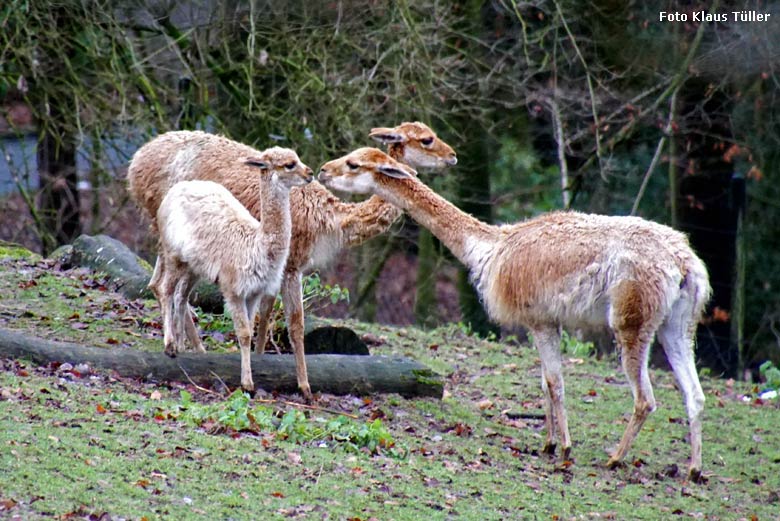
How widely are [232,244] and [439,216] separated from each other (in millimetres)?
1512

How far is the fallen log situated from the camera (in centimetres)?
748

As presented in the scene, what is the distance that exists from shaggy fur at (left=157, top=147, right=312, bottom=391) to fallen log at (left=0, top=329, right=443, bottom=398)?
0.16m

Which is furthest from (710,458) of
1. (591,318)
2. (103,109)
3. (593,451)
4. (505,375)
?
(103,109)

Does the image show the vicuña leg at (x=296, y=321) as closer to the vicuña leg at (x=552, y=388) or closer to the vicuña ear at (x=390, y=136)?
the vicuña ear at (x=390, y=136)

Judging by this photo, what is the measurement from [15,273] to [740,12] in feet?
27.8

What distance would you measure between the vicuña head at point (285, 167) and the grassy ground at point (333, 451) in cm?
147

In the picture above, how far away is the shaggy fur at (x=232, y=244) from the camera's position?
7.61 meters

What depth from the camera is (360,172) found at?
8180 mm

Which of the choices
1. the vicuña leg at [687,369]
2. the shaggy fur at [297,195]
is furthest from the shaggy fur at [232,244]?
the vicuña leg at [687,369]

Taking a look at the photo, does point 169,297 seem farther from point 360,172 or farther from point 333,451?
point 333,451

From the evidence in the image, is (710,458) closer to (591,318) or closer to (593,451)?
(593,451)

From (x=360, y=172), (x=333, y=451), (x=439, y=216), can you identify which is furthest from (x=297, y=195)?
(x=333, y=451)

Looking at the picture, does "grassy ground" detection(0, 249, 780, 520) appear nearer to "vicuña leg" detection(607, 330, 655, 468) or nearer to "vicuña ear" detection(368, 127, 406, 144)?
"vicuña leg" detection(607, 330, 655, 468)

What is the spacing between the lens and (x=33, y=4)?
1187cm
